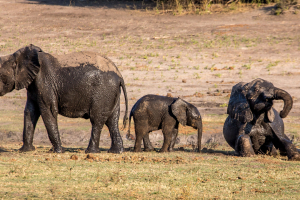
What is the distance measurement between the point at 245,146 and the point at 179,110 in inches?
102

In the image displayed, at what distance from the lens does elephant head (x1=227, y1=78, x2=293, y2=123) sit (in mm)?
9797

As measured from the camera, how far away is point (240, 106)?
10.3m

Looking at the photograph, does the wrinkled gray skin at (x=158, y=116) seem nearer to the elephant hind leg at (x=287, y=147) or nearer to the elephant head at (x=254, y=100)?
the elephant head at (x=254, y=100)

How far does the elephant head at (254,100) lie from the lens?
9.80 metres

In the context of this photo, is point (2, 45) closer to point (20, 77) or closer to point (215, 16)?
point (215, 16)

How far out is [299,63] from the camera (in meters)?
22.5

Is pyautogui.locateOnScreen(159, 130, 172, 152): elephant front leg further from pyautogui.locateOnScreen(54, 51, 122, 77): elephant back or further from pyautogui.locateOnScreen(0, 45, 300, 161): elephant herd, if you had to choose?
pyautogui.locateOnScreen(54, 51, 122, 77): elephant back

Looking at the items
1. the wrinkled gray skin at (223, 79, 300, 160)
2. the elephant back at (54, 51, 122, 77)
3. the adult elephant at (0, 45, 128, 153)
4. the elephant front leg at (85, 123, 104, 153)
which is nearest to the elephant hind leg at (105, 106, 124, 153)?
the adult elephant at (0, 45, 128, 153)

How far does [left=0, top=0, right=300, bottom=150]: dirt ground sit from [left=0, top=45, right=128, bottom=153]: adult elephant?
12.9 ft

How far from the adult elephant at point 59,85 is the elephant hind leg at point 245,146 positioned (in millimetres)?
2878

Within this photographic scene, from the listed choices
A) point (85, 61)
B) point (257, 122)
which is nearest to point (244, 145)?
point (257, 122)

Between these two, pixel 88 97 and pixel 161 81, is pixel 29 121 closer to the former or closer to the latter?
pixel 88 97

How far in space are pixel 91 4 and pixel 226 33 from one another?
12.6 metres

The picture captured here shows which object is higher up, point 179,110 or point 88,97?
point 88,97
